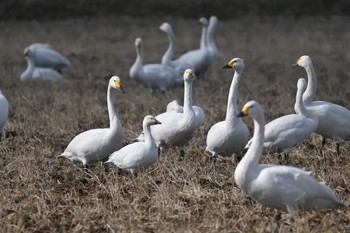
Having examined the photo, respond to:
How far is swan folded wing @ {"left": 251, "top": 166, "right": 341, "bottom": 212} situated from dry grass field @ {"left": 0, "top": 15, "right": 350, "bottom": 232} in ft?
0.55

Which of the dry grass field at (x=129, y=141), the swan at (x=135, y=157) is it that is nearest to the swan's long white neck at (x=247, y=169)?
the dry grass field at (x=129, y=141)

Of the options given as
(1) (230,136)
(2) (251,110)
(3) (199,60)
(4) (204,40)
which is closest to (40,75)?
(3) (199,60)

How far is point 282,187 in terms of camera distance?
5406mm

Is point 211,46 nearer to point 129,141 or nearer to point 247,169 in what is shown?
point 129,141

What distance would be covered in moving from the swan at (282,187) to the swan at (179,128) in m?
2.62

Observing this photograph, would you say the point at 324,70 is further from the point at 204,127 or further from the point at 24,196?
the point at 24,196

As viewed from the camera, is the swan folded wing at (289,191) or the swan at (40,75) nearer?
the swan folded wing at (289,191)

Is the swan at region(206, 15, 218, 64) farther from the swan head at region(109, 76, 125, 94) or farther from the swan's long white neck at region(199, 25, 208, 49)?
the swan head at region(109, 76, 125, 94)

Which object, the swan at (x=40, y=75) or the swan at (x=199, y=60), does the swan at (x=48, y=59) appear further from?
the swan at (x=199, y=60)

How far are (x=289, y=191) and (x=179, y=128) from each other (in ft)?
9.29

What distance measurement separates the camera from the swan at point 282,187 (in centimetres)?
542

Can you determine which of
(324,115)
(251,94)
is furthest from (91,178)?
(251,94)

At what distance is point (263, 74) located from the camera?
1548 centimetres

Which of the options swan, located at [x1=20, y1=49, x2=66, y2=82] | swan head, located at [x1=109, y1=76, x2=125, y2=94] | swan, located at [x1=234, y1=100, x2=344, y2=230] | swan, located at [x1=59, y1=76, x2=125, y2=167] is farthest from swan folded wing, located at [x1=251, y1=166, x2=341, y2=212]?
swan, located at [x1=20, y1=49, x2=66, y2=82]
